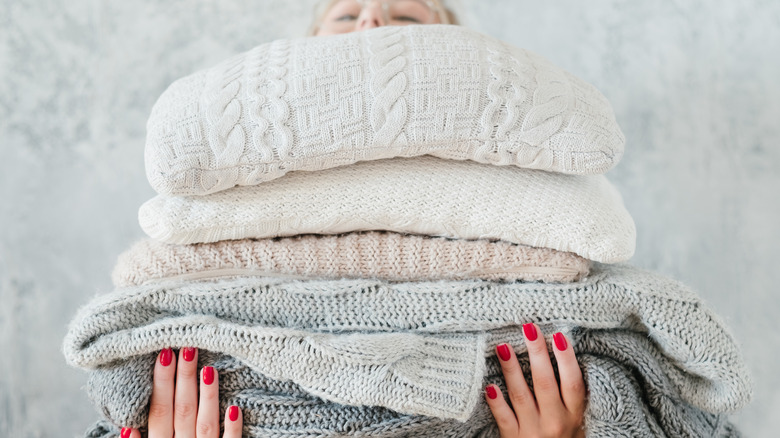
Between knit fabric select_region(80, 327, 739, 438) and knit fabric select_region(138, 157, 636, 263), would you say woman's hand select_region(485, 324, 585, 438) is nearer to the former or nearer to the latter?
knit fabric select_region(80, 327, 739, 438)

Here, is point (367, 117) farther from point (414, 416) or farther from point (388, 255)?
point (414, 416)

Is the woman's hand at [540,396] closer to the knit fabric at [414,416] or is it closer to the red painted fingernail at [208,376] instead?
the knit fabric at [414,416]

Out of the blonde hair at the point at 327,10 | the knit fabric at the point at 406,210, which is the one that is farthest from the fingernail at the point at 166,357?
the blonde hair at the point at 327,10

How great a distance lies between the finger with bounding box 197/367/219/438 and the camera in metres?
0.68

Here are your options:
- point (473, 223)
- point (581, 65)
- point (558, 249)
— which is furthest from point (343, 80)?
point (581, 65)

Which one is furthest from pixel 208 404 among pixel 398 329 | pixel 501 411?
pixel 501 411

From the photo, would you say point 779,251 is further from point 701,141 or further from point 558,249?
point 558,249

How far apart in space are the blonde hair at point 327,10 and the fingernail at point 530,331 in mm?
619

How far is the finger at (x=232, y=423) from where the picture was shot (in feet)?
2.17

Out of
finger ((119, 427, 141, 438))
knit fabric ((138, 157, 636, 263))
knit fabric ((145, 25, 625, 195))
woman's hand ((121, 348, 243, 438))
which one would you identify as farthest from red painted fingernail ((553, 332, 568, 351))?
finger ((119, 427, 141, 438))

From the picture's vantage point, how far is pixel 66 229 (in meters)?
1.12

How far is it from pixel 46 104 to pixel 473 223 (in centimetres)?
89

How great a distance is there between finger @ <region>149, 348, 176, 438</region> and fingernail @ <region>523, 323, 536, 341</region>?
0.43m

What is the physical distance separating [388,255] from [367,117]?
18cm
